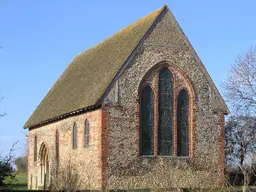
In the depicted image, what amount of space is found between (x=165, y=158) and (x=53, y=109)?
34.6 feet

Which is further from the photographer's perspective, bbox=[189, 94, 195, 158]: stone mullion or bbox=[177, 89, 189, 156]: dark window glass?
bbox=[189, 94, 195, 158]: stone mullion

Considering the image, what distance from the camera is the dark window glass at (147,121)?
29.0 meters

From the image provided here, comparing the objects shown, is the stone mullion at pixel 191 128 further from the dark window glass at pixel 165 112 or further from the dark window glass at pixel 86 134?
the dark window glass at pixel 86 134

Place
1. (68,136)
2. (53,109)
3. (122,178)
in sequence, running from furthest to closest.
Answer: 1. (53,109)
2. (68,136)
3. (122,178)

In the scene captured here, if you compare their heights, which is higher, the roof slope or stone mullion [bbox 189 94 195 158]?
the roof slope

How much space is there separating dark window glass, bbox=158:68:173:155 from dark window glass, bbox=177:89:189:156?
53 centimetres

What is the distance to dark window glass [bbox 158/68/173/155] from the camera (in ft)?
96.7

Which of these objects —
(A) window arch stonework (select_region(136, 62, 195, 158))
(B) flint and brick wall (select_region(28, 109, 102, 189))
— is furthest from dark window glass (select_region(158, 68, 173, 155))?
(B) flint and brick wall (select_region(28, 109, 102, 189))

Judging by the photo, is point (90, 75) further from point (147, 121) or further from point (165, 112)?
point (165, 112)

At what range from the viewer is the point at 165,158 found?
29188mm

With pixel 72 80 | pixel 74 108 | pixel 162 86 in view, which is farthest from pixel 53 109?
pixel 162 86

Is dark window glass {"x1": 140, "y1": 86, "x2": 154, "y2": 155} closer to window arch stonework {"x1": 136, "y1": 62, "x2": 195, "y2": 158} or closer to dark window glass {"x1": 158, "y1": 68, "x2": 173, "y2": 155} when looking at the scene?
window arch stonework {"x1": 136, "y1": 62, "x2": 195, "y2": 158}

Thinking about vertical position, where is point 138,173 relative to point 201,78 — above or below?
below

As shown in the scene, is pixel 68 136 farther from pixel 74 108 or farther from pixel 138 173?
pixel 138 173
